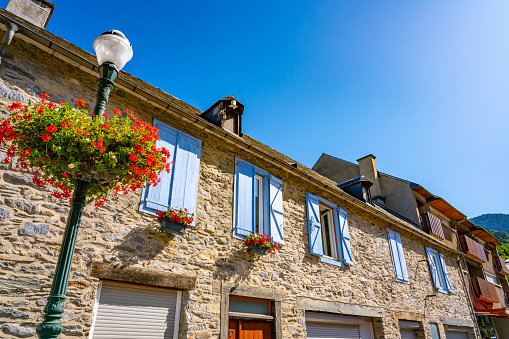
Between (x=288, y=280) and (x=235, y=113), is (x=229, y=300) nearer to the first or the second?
(x=288, y=280)

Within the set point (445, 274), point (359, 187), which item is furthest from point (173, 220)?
point (445, 274)

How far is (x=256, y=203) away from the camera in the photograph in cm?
751

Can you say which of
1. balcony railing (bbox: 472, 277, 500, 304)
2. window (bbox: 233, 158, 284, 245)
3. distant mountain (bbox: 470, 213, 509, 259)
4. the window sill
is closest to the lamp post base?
window (bbox: 233, 158, 284, 245)

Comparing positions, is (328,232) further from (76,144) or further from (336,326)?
(76,144)

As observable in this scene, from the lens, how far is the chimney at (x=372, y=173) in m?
16.1

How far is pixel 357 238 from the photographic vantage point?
970 cm

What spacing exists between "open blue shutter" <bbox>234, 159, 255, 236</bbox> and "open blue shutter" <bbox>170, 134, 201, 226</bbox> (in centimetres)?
100

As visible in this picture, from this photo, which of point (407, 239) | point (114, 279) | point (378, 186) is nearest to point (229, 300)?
point (114, 279)

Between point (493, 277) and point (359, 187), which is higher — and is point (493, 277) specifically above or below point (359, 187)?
below

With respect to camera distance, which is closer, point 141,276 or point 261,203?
point 141,276

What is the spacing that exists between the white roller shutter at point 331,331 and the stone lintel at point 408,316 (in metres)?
1.88

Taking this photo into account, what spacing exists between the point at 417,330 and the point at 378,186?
7033 mm

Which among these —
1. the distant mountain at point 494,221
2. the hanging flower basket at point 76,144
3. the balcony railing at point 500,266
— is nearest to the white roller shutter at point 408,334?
the hanging flower basket at point 76,144

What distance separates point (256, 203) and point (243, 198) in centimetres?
55
